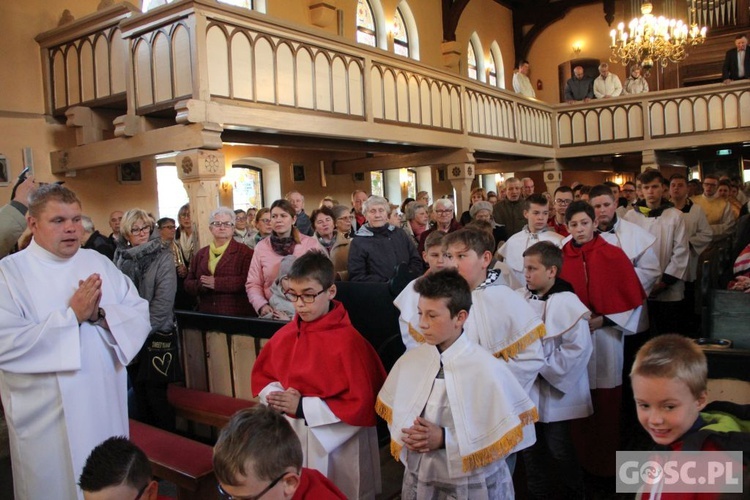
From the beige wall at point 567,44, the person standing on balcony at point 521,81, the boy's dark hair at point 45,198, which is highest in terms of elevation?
the beige wall at point 567,44

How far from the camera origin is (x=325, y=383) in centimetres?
267

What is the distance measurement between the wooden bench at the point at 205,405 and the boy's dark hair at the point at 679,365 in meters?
2.47

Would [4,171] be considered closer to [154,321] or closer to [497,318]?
[154,321]

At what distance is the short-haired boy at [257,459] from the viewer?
1.71 meters

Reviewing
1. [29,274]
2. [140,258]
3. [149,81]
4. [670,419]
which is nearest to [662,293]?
[670,419]

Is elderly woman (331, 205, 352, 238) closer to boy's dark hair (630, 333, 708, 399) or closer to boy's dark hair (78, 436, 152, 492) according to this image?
boy's dark hair (78, 436, 152, 492)

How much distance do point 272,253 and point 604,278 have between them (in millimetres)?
2335

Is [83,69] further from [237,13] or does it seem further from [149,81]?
[237,13]

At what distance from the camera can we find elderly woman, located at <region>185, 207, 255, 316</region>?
4.72m

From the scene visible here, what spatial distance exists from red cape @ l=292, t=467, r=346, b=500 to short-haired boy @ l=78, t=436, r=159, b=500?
487mm

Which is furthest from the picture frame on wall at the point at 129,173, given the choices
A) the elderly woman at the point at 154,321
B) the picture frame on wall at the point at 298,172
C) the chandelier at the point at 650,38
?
the chandelier at the point at 650,38

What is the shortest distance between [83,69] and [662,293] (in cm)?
687

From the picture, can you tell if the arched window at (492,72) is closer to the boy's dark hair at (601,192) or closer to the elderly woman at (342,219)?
the elderly woman at (342,219)

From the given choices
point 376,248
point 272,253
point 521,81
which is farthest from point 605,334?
point 521,81
